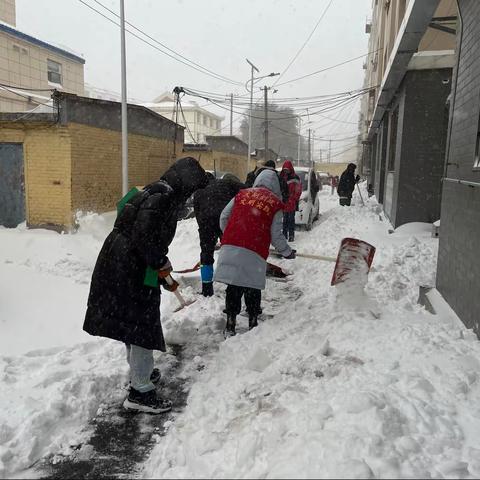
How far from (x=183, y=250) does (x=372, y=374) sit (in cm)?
668

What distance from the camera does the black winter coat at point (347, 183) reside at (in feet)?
52.4

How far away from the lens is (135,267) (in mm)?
3104

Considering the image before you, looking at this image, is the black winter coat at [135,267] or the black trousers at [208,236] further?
the black trousers at [208,236]

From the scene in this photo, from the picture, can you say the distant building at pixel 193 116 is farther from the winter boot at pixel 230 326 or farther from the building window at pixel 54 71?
the winter boot at pixel 230 326

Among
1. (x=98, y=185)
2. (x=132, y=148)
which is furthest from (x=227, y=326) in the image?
(x=132, y=148)

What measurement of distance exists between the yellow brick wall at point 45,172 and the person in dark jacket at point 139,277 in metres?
8.53

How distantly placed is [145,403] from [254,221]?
6.35 ft

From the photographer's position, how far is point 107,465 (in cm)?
263

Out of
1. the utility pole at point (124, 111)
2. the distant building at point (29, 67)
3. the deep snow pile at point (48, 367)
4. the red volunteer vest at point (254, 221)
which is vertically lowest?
the deep snow pile at point (48, 367)

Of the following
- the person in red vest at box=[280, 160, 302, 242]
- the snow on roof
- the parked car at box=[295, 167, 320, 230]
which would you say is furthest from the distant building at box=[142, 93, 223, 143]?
the person in red vest at box=[280, 160, 302, 242]

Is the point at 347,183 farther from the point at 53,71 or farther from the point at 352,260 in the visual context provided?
the point at 53,71

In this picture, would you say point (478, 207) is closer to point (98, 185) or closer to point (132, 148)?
point (98, 185)

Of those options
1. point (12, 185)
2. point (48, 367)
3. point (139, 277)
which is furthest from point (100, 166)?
point (139, 277)

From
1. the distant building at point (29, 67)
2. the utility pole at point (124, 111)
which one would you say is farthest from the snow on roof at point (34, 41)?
the utility pole at point (124, 111)
